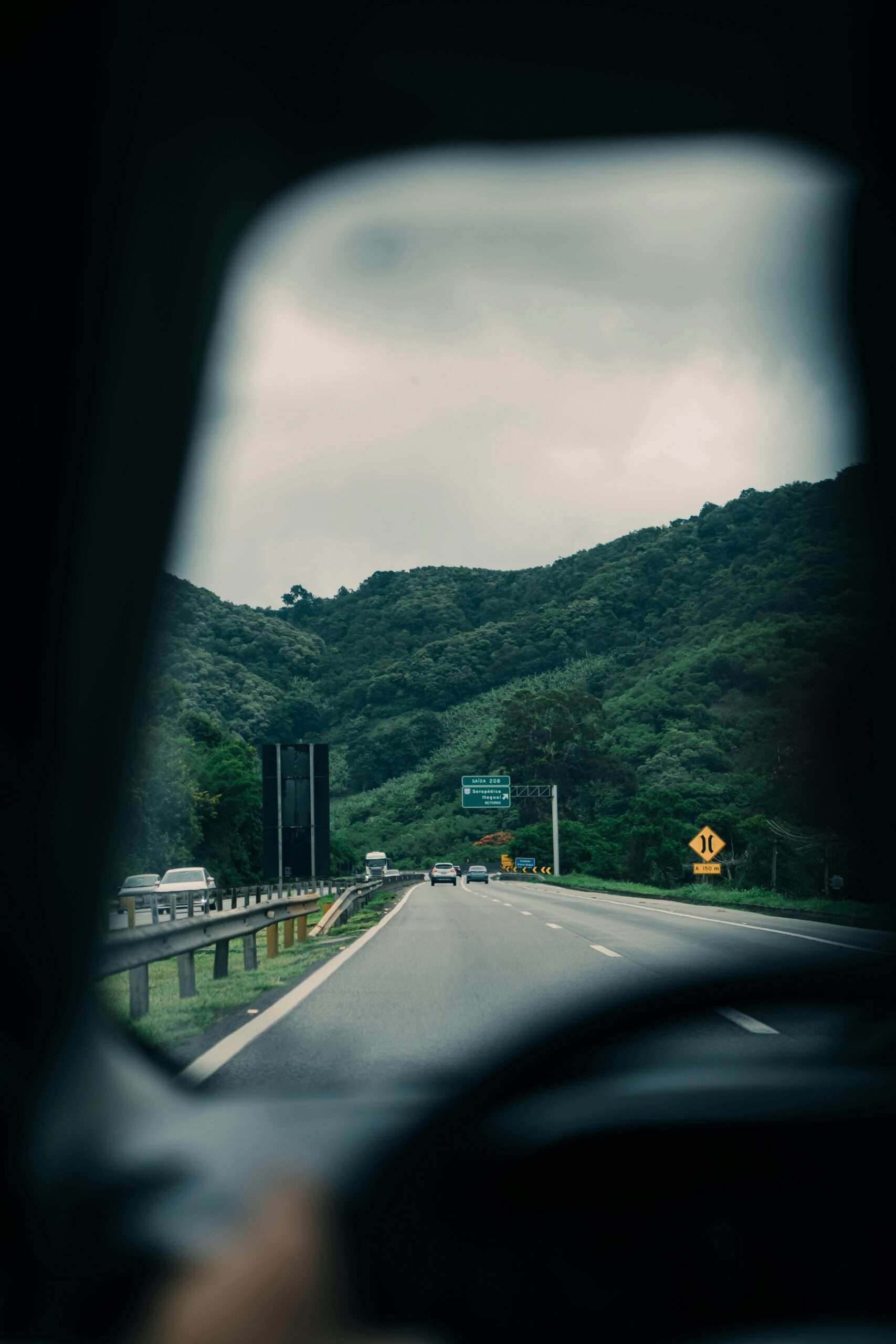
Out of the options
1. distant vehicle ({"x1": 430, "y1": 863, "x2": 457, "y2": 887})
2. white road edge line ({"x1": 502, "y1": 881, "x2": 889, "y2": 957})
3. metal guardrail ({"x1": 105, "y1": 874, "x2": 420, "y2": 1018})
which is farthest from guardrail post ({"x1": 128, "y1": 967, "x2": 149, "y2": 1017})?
distant vehicle ({"x1": 430, "y1": 863, "x2": 457, "y2": 887})

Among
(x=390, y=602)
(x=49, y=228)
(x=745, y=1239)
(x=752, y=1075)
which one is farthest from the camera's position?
(x=390, y=602)

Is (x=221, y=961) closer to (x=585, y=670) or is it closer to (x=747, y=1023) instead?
(x=747, y=1023)

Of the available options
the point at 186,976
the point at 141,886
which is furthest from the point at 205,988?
the point at 141,886

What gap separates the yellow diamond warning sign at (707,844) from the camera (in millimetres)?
31703

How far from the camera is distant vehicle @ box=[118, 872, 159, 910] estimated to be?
26734mm

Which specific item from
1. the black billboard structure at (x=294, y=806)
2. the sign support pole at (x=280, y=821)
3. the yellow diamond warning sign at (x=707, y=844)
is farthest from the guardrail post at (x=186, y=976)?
the yellow diamond warning sign at (x=707, y=844)

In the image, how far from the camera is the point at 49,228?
3322mm

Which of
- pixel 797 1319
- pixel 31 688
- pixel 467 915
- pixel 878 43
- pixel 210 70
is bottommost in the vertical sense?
pixel 467 915

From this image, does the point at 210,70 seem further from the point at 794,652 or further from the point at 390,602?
the point at 390,602

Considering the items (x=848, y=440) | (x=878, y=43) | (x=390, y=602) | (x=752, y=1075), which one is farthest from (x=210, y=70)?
(x=390, y=602)

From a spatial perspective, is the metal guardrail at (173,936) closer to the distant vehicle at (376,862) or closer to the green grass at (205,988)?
the green grass at (205,988)

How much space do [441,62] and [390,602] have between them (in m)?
32.3

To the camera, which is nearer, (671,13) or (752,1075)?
(752,1075)

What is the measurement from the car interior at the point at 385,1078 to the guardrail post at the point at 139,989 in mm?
1158
